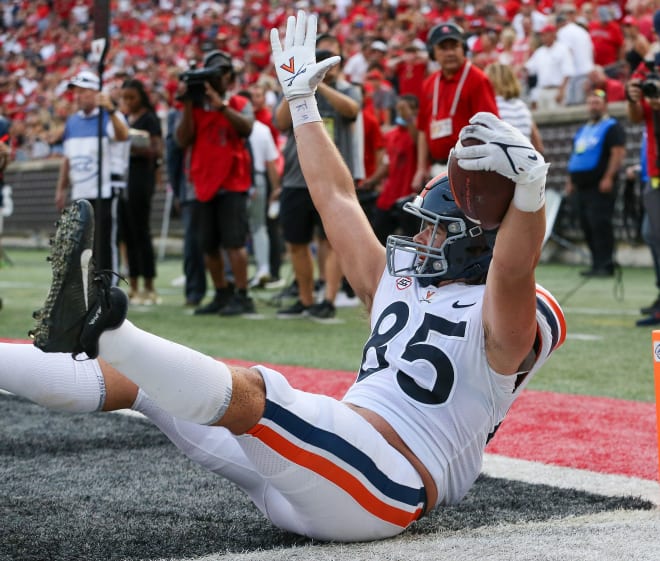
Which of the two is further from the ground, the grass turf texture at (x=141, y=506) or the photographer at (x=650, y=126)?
the photographer at (x=650, y=126)

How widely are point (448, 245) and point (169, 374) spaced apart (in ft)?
2.64

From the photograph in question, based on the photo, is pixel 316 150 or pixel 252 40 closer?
pixel 316 150

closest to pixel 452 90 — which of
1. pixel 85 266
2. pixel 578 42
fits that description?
pixel 85 266

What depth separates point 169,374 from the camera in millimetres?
2191

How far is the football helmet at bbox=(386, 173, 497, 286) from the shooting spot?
262cm

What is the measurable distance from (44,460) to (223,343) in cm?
315

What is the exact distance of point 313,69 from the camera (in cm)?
301

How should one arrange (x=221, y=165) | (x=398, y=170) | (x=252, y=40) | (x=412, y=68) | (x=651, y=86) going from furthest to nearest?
1. (x=252, y=40)
2. (x=412, y=68)
3. (x=398, y=170)
4. (x=221, y=165)
5. (x=651, y=86)

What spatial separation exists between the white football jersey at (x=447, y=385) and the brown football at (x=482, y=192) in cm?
35

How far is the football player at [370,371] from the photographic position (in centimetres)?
219

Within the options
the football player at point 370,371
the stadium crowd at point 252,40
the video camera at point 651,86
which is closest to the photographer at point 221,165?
Result: the stadium crowd at point 252,40

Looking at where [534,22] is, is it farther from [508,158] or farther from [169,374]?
[169,374]

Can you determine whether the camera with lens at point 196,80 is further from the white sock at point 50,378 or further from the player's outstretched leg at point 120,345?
the player's outstretched leg at point 120,345

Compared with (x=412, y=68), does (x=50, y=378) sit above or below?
below
